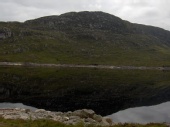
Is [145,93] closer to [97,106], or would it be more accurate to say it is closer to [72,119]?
[97,106]

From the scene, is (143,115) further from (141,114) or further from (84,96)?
(84,96)

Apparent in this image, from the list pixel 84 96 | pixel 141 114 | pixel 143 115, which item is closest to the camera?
pixel 143 115

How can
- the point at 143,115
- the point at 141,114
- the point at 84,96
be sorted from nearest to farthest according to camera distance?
the point at 143,115 → the point at 141,114 → the point at 84,96

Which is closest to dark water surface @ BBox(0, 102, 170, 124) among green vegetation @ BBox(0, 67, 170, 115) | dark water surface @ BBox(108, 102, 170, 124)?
dark water surface @ BBox(108, 102, 170, 124)

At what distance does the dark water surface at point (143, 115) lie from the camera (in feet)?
193

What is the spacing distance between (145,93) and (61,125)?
69999 mm

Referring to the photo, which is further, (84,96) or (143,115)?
(84,96)

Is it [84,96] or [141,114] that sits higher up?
[141,114]

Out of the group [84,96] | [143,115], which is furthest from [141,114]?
[84,96]

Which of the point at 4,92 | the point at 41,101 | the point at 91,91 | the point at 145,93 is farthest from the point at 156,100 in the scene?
the point at 4,92

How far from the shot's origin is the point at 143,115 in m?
65.4

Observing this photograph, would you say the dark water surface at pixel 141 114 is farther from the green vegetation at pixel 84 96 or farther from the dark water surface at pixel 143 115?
the green vegetation at pixel 84 96

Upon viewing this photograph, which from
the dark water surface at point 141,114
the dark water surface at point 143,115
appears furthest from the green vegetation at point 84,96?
the dark water surface at point 143,115

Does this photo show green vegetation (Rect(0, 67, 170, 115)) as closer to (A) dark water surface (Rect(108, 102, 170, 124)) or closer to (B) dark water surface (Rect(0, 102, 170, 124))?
(B) dark water surface (Rect(0, 102, 170, 124))
